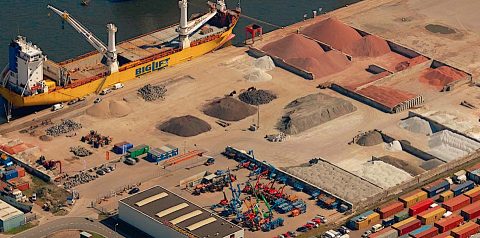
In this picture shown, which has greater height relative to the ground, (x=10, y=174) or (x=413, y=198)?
(x=413, y=198)

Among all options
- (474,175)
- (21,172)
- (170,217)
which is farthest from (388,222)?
(21,172)

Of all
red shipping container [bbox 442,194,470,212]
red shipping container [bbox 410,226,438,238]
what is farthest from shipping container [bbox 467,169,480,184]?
red shipping container [bbox 410,226,438,238]

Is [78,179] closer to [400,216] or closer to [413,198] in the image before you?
[400,216]

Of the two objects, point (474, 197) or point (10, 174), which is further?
point (10, 174)

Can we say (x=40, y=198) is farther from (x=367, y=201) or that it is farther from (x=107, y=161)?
(x=367, y=201)

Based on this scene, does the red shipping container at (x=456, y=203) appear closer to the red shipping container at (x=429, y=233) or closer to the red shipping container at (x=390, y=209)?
the red shipping container at (x=390, y=209)

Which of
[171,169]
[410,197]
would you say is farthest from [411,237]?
[171,169]
